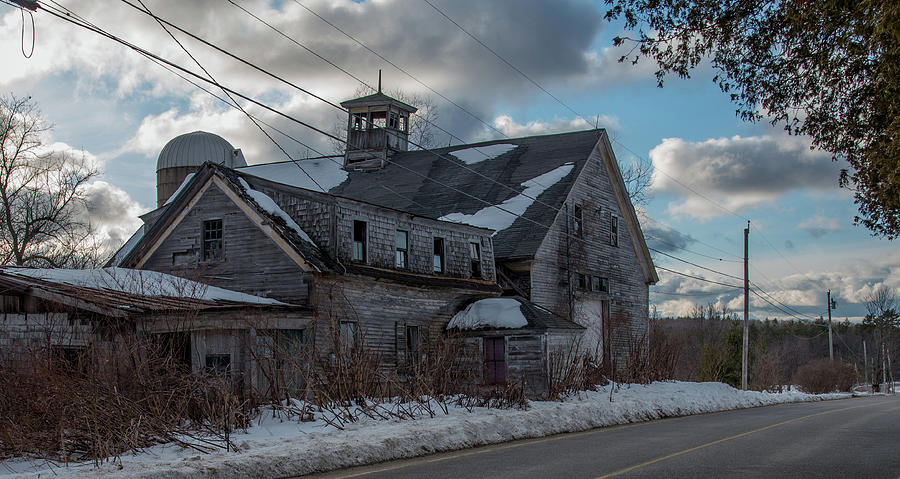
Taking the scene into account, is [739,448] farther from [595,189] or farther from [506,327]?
[595,189]

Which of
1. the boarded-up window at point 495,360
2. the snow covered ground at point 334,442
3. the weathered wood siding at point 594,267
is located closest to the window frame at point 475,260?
the weathered wood siding at point 594,267

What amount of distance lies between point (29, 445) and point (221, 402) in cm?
329

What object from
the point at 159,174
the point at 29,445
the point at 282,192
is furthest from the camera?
the point at 159,174

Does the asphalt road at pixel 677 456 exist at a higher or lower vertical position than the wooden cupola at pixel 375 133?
lower

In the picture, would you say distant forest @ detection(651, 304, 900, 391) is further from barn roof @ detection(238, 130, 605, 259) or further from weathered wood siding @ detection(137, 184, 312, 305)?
weathered wood siding @ detection(137, 184, 312, 305)

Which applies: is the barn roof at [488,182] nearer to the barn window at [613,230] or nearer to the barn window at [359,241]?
the barn window at [613,230]

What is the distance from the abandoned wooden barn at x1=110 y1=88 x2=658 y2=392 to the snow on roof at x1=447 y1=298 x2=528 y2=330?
223mm

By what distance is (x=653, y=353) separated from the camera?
32438 millimetres

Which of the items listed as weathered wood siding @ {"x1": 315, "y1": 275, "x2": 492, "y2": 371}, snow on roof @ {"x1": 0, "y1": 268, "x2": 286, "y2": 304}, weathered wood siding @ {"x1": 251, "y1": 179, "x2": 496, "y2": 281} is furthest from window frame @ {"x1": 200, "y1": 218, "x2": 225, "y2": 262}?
weathered wood siding @ {"x1": 315, "y1": 275, "x2": 492, "y2": 371}

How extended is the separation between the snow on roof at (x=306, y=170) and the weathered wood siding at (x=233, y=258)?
16.3m

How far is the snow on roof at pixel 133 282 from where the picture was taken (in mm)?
19453

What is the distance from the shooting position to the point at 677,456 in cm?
1270

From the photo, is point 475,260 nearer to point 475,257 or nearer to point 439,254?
point 475,257

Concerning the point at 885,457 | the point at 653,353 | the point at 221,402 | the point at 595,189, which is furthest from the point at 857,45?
the point at 595,189
